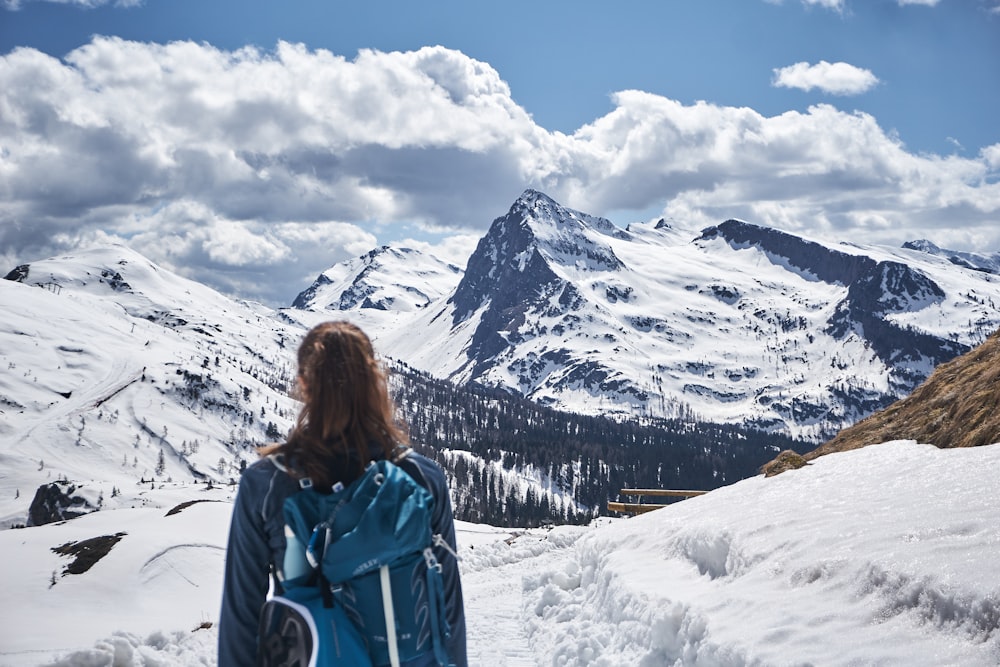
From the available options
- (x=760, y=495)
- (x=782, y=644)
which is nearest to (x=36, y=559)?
(x=760, y=495)

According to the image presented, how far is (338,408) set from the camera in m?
4.11

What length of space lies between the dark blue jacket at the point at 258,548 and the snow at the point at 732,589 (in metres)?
4.57

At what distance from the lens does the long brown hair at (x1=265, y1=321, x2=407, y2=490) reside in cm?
409

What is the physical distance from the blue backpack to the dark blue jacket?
0.58ft

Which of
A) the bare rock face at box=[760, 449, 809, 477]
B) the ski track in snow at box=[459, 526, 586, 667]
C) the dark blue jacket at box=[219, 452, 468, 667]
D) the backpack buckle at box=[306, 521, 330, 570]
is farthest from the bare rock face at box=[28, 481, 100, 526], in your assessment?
the backpack buckle at box=[306, 521, 330, 570]

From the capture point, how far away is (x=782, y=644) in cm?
760

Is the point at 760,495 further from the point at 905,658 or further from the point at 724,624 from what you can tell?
the point at 905,658

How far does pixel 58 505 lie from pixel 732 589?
142 meters

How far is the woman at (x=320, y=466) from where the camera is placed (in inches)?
160

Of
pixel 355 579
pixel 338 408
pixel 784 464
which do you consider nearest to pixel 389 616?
pixel 355 579

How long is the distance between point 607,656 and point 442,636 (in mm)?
7518

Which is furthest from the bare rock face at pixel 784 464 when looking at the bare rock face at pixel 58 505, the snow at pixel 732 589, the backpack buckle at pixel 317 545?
the bare rock face at pixel 58 505

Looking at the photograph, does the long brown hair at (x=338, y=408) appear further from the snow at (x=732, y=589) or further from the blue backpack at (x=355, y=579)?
the snow at (x=732, y=589)

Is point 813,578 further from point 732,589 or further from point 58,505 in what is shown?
point 58,505
